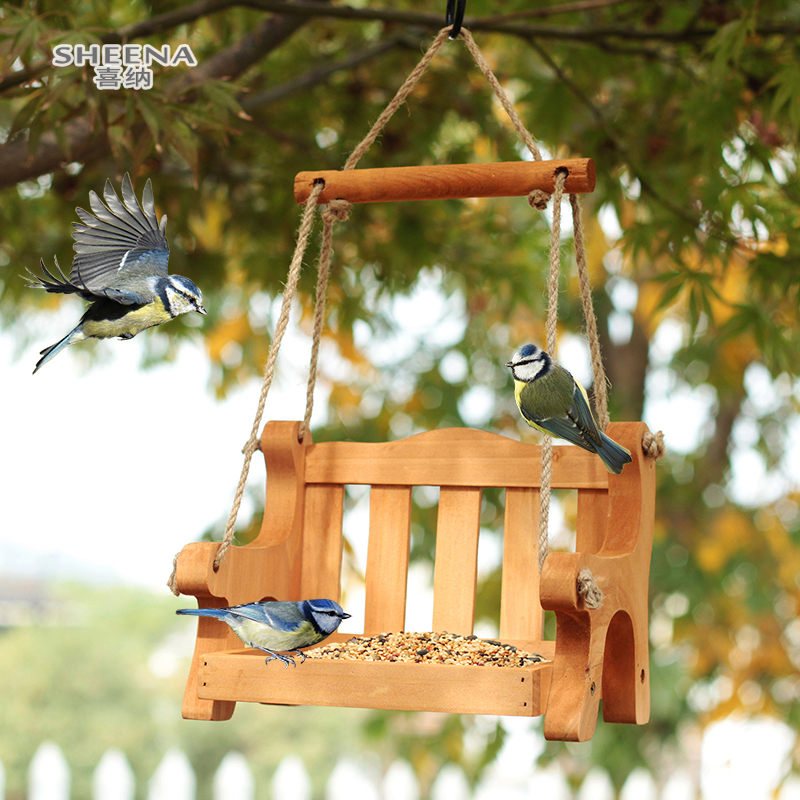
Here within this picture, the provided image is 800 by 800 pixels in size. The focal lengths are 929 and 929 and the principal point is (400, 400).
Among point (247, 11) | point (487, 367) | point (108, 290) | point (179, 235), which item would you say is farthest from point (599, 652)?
point (487, 367)

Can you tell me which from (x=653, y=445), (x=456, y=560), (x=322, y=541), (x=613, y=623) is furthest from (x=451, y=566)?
(x=653, y=445)

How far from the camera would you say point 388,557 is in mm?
1824

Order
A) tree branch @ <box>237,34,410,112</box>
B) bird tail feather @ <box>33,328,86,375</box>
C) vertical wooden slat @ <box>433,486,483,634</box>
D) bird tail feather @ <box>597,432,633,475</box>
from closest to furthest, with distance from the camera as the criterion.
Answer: bird tail feather @ <box>33,328,86,375</box> → bird tail feather @ <box>597,432,633,475</box> → vertical wooden slat @ <box>433,486,483,634</box> → tree branch @ <box>237,34,410,112</box>

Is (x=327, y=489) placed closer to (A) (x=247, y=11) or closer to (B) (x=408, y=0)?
(A) (x=247, y=11)

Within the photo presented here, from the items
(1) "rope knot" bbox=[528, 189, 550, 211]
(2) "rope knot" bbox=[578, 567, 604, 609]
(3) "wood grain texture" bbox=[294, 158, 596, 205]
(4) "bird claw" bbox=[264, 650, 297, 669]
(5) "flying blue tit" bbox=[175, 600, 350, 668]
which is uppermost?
(3) "wood grain texture" bbox=[294, 158, 596, 205]

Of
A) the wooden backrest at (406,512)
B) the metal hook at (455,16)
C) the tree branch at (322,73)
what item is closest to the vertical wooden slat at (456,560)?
the wooden backrest at (406,512)

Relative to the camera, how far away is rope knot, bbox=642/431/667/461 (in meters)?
1.52

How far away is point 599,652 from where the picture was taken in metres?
1.33

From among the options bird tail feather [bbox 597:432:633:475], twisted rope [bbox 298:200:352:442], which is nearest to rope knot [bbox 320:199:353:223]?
twisted rope [bbox 298:200:352:442]

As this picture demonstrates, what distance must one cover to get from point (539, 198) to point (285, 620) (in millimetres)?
748

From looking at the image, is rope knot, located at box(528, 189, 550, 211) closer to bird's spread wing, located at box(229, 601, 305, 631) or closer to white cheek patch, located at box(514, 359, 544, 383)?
white cheek patch, located at box(514, 359, 544, 383)

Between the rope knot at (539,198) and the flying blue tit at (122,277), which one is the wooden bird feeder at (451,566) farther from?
the flying blue tit at (122,277)

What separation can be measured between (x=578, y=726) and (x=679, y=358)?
3032 mm

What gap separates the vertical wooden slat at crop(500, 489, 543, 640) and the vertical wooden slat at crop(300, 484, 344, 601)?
33 cm
